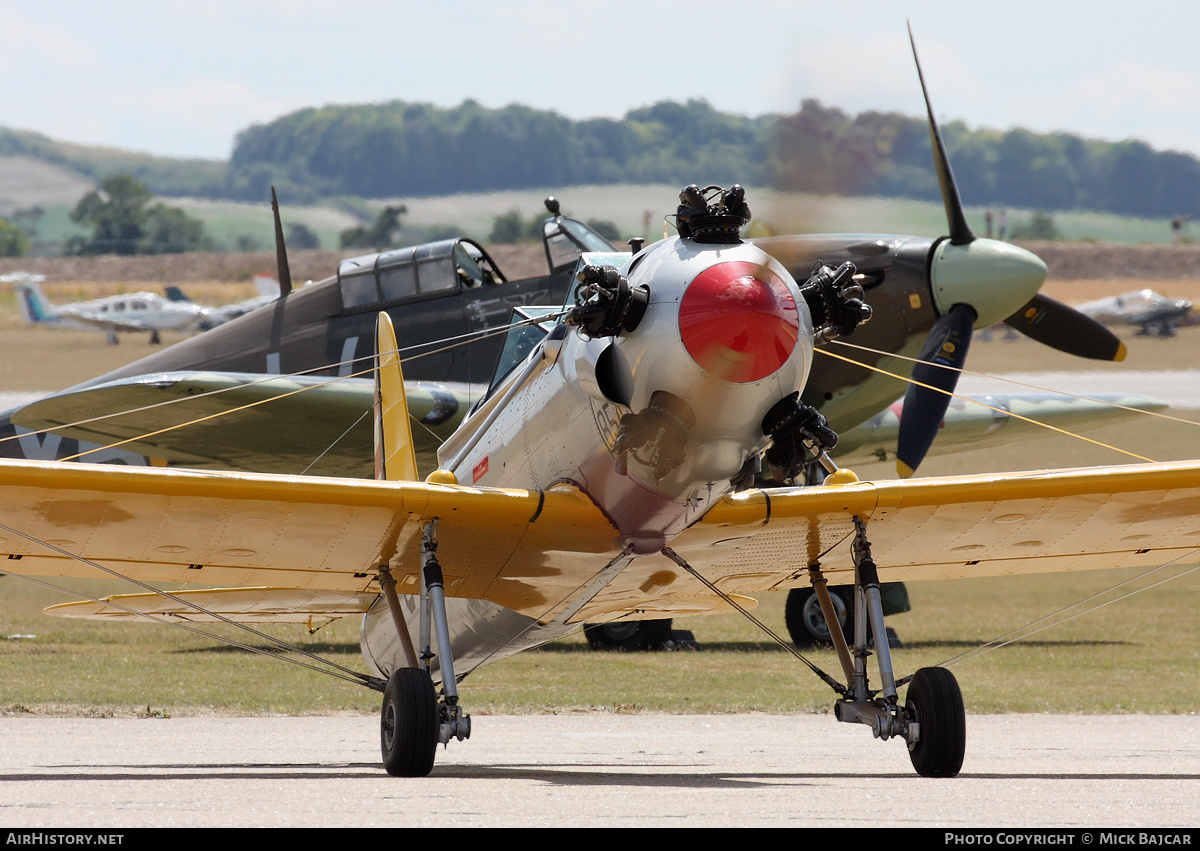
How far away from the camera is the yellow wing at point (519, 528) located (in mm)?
6676

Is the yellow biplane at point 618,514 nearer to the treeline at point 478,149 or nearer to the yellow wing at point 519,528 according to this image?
the yellow wing at point 519,528

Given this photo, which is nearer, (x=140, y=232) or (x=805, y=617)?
(x=805, y=617)

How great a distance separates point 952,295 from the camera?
1287 cm

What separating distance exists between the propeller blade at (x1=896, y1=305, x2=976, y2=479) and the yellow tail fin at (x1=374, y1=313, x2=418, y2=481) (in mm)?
4827

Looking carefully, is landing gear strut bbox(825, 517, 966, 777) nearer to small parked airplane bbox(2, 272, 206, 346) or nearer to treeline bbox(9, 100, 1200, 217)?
treeline bbox(9, 100, 1200, 217)

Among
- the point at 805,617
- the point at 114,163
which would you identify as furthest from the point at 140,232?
the point at 805,617

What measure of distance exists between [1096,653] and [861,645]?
937 centimetres

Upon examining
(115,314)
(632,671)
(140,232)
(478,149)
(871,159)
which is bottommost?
(115,314)

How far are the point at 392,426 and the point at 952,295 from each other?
612cm

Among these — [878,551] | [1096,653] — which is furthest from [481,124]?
[878,551]

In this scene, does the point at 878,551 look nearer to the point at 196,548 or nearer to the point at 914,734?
the point at 914,734

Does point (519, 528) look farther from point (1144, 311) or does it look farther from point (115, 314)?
point (1144, 311)

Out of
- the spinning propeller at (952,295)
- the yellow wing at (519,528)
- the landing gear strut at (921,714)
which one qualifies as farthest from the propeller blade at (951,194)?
the landing gear strut at (921,714)

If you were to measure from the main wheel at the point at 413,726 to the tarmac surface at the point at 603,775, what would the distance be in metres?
0.09
